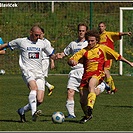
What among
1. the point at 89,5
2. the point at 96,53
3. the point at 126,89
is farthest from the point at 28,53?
the point at 89,5

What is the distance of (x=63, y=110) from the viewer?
47.4 feet

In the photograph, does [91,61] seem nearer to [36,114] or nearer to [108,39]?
[36,114]

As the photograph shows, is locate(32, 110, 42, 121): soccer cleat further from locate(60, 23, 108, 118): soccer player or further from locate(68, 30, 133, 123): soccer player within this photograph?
locate(60, 23, 108, 118): soccer player

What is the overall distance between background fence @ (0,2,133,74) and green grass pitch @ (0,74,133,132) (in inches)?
191

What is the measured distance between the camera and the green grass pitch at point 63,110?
1141 cm

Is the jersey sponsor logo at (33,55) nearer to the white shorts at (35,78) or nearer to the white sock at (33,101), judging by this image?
the white shorts at (35,78)

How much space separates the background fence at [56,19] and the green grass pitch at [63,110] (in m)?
4.85

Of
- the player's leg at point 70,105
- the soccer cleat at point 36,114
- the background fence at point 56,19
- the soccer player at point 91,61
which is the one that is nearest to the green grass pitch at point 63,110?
the soccer cleat at point 36,114

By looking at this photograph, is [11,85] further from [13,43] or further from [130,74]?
[13,43]

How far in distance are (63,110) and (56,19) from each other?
45.8ft

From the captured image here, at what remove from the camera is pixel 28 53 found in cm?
1270

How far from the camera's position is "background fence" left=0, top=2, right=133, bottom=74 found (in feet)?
90.3

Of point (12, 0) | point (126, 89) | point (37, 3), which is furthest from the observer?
point (37, 3)

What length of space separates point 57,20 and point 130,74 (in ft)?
13.2
